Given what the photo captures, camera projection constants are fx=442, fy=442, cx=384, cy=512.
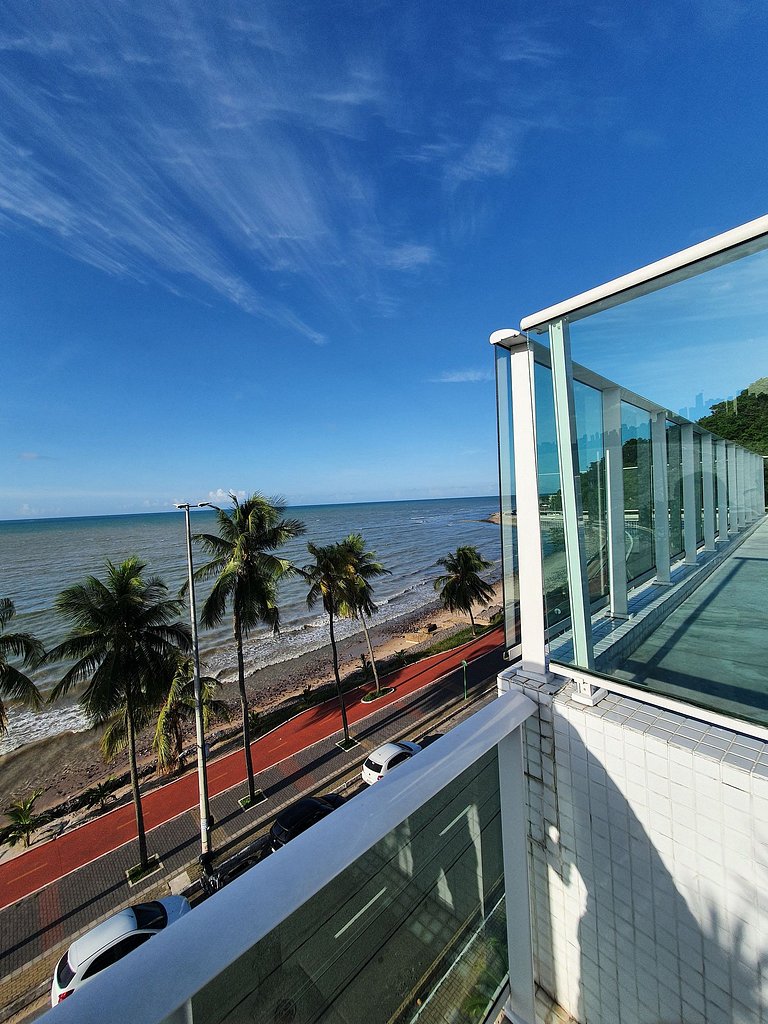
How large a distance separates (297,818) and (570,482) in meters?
9.64

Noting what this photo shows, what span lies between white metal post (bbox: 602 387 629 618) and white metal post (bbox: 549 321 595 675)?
40 cm

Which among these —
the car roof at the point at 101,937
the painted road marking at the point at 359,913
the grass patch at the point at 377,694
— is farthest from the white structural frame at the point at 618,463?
the grass patch at the point at 377,694

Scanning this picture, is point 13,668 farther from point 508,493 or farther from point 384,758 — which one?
point 508,493

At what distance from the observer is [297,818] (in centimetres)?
908

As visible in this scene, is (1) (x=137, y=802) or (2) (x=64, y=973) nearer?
(2) (x=64, y=973)

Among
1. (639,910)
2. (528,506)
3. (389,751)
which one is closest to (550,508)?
(528,506)

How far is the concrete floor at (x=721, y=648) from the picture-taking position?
203 centimetres

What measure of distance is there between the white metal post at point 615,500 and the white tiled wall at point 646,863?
786mm

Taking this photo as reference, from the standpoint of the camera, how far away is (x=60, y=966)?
6598 millimetres

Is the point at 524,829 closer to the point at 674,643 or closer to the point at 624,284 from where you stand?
the point at 674,643

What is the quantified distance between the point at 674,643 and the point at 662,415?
1467 mm

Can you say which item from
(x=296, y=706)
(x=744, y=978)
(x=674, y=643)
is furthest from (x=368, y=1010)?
(x=296, y=706)

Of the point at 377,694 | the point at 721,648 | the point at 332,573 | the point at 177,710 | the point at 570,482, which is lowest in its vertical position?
the point at 377,694

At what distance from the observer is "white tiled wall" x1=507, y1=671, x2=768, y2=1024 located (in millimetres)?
1774
